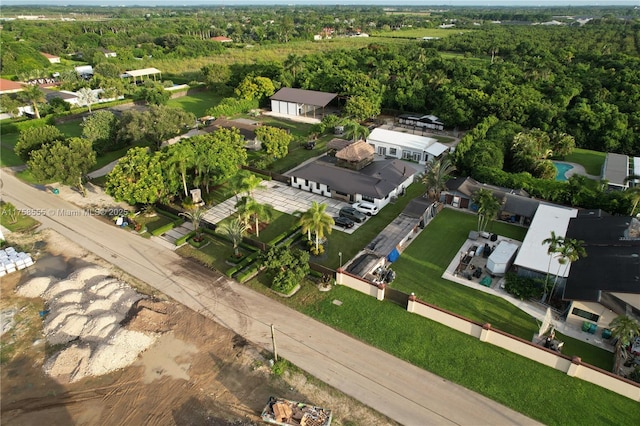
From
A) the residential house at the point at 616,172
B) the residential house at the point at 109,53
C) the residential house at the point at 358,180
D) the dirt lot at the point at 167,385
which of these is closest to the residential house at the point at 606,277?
the residential house at the point at 616,172

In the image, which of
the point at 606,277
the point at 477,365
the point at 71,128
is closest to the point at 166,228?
the point at 477,365

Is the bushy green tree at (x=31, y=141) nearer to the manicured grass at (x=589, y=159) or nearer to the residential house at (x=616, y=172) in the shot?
the residential house at (x=616, y=172)

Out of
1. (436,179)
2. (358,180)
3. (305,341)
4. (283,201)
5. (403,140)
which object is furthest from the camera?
(403,140)

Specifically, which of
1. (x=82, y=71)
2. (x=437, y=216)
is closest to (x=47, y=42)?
(x=82, y=71)

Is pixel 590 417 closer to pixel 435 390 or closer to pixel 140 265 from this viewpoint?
pixel 435 390

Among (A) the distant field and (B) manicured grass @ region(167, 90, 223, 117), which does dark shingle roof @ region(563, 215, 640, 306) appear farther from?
(A) the distant field

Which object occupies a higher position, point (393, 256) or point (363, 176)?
point (363, 176)

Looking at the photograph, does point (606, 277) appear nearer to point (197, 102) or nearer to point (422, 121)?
point (422, 121)
